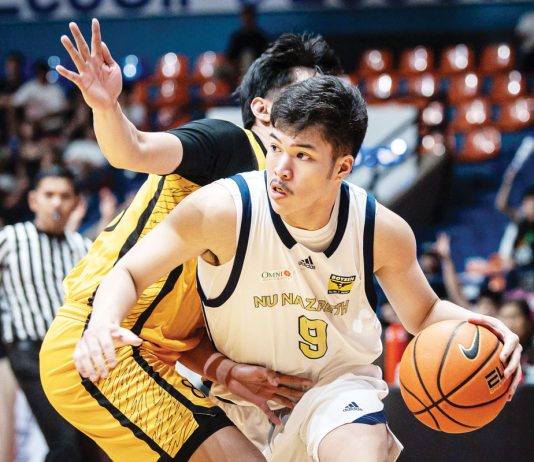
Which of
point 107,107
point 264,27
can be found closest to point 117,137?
point 107,107

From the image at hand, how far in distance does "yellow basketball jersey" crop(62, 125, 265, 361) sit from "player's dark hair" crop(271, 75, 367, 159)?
41cm

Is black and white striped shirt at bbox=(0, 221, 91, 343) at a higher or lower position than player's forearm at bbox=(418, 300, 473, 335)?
lower

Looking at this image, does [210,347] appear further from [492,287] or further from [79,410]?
[492,287]

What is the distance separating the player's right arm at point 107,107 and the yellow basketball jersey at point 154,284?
0.28 metres

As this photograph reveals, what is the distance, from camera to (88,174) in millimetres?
11125

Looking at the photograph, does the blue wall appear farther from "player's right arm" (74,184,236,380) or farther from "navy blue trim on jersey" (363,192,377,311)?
"player's right arm" (74,184,236,380)

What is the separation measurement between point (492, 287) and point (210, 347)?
14.4 ft

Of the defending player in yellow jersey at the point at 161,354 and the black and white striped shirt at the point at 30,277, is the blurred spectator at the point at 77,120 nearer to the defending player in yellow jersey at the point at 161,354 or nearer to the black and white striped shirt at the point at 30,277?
the black and white striped shirt at the point at 30,277

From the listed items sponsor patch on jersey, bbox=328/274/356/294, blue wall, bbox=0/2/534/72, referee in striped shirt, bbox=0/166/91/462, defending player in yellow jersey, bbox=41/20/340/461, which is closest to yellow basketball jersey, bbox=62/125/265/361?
defending player in yellow jersey, bbox=41/20/340/461

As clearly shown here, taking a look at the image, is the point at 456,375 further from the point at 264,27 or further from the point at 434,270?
the point at 264,27

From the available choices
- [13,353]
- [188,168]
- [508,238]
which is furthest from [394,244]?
[508,238]

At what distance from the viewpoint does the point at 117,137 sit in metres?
2.89

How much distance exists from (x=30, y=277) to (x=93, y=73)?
3049 mm

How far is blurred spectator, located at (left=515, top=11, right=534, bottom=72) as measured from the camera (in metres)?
11.9
